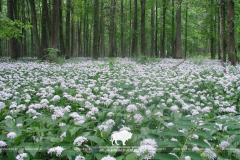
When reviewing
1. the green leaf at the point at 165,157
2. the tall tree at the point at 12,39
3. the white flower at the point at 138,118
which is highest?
the tall tree at the point at 12,39

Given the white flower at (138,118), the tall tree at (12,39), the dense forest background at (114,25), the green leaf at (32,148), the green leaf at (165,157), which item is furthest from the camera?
the tall tree at (12,39)

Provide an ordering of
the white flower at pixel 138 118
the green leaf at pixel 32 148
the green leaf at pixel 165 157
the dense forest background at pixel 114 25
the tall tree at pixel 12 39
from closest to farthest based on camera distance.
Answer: the green leaf at pixel 165 157
the green leaf at pixel 32 148
the white flower at pixel 138 118
the dense forest background at pixel 114 25
the tall tree at pixel 12 39

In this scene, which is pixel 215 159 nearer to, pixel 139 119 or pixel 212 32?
pixel 139 119

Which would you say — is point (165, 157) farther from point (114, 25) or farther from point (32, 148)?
point (114, 25)

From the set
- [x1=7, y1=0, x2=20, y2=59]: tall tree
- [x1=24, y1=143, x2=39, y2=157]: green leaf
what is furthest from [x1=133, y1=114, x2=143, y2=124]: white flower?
[x1=7, y1=0, x2=20, y2=59]: tall tree

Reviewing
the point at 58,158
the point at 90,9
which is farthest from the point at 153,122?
the point at 90,9

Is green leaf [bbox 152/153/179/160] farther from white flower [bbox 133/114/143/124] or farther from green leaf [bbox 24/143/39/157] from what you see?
green leaf [bbox 24/143/39/157]

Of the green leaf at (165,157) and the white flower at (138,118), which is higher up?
the green leaf at (165,157)

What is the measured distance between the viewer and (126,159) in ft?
5.11

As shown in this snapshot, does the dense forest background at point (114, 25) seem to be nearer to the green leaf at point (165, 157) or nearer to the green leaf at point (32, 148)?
the green leaf at point (32, 148)

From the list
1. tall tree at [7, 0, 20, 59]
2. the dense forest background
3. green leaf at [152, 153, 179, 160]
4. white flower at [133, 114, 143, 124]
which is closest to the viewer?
green leaf at [152, 153, 179, 160]

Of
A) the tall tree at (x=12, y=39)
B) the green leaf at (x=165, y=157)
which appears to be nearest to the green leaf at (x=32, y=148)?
the green leaf at (x=165, y=157)

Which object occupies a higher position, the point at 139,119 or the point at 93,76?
the point at 93,76

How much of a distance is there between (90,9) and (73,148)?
21.7 m
